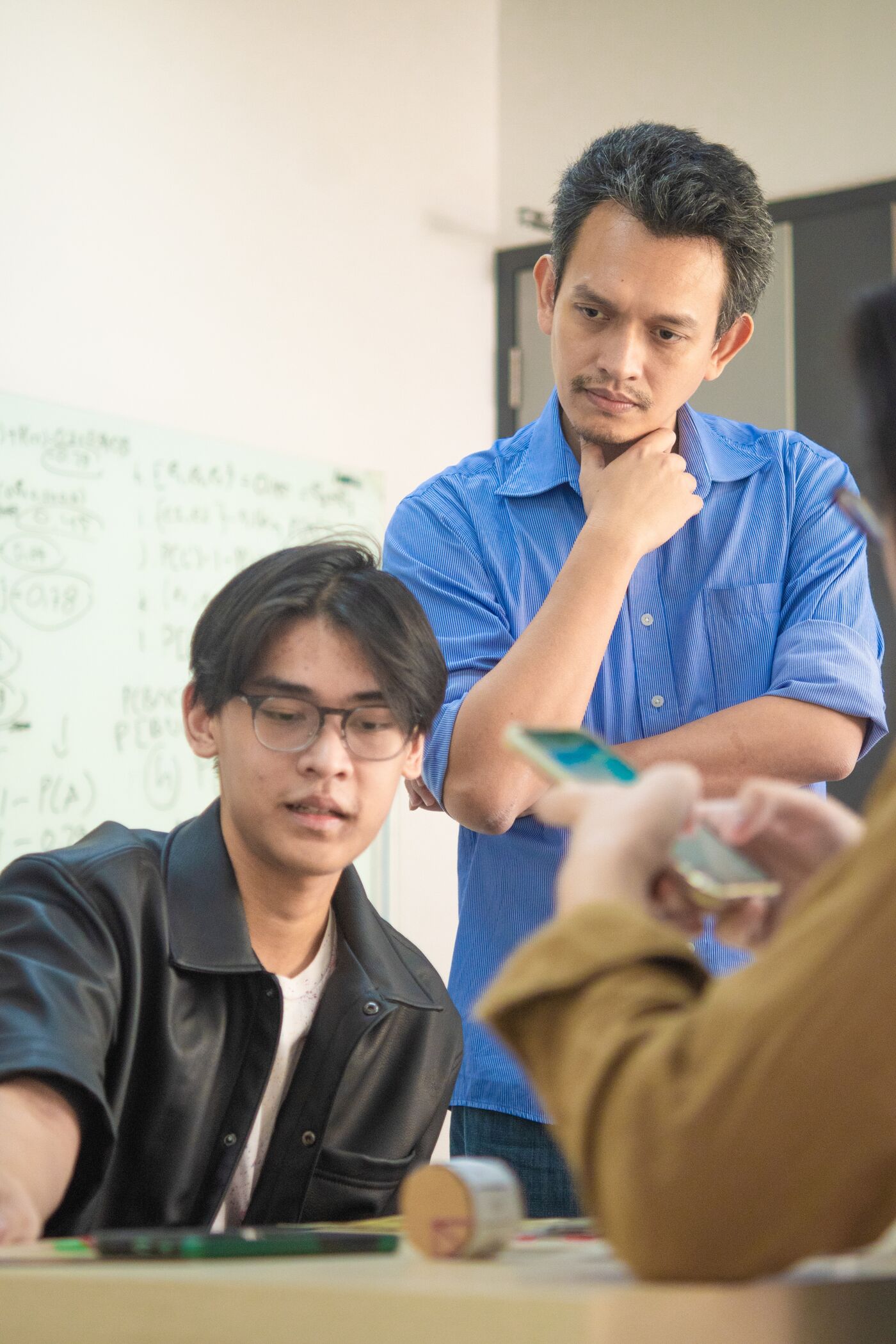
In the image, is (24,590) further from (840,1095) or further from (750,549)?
(840,1095)

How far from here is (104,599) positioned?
328 cm

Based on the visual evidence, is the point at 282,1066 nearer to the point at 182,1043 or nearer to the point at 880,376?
the point at 182,1043

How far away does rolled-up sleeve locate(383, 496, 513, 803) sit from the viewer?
1658 mm

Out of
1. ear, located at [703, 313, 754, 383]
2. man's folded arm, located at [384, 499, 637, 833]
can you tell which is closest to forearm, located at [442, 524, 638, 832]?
man's folded arm, located at [384, 499, 637, 833]

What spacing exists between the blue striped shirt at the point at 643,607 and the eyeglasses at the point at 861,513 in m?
0.81

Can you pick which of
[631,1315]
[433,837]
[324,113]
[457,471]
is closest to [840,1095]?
[631,1315]

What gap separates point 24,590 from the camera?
3.12 meters

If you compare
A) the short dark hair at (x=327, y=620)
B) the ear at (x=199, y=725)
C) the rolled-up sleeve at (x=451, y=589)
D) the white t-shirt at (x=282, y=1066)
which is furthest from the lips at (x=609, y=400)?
the white t-shirt at (x=282, y=1066)

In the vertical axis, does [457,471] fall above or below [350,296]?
below

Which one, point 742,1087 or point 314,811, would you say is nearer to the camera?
point 742,1087

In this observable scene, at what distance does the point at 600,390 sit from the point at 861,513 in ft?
3.10

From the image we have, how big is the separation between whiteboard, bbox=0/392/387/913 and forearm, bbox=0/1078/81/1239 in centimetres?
186

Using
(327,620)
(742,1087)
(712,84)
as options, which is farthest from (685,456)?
(712,84)

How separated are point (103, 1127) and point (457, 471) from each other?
0.91 m
